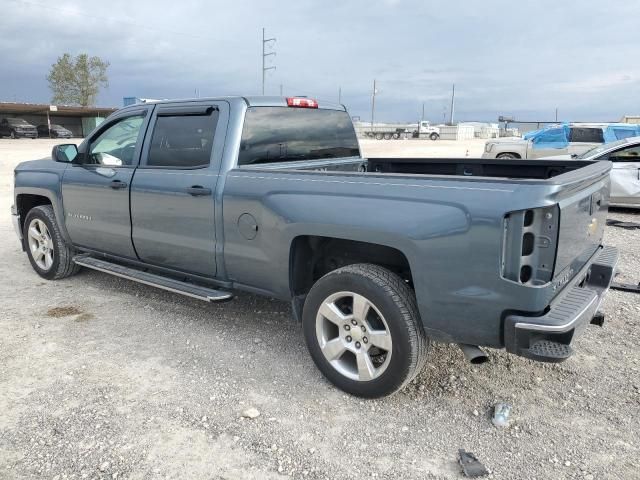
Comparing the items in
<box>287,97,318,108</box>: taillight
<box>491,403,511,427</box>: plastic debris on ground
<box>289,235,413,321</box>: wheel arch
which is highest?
<box>287,97,318,108</box>: taillight

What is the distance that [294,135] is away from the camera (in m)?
4.37

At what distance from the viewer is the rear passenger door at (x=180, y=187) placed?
12.9 feet

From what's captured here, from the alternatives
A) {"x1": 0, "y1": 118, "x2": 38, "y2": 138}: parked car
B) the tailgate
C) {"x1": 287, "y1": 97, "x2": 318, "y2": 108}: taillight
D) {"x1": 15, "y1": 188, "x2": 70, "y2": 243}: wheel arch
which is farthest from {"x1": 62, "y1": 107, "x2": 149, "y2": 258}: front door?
{"x1": 0, "y1": 118, "x2": 38, "y2": 138}: parked car

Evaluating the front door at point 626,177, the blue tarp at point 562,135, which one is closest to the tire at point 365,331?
the front door at point 626,177

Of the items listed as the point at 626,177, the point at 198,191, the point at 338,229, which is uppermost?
the point at 198,191

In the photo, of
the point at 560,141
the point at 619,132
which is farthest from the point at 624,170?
the point at 619,132

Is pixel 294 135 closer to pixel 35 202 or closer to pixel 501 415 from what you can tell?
pixel 501 415

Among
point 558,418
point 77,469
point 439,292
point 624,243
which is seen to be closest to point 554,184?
point 439,292

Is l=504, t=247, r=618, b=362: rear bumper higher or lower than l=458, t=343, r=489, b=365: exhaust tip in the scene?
higher

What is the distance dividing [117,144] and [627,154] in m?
9.16

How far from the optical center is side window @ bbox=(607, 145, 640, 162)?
32.4 feet

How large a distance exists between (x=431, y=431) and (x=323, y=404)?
68 cm

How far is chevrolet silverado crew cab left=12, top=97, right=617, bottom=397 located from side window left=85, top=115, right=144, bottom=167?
19mm

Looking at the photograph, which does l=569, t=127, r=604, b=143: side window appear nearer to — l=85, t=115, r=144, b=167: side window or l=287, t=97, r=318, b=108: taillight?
l=287, t=97, r=318, b=108: taillight
